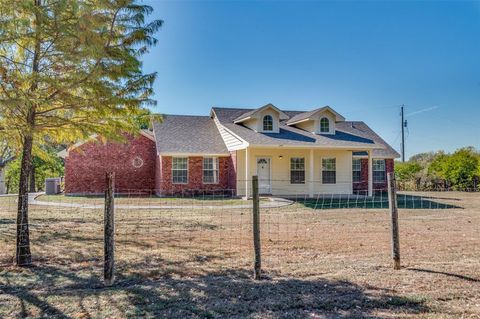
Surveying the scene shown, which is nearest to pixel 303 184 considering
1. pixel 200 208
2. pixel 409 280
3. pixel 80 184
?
pixel 200 208

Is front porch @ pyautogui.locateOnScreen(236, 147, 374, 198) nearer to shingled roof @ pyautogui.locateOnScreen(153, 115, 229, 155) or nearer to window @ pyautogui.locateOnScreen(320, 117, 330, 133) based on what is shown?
window @ pyautogui.locateOnScreen(320, 117, 330, 133)

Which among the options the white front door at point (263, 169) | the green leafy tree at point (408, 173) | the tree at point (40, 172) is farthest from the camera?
the tree at point (40, 172)

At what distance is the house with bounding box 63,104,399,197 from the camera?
65.9 ft

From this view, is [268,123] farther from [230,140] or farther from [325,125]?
[325,125]

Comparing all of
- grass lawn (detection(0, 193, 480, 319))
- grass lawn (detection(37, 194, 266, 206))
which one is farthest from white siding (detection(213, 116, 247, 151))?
→ grass lawn (detection(0, 193, 480, 319))

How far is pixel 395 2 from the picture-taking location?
45.5 ft

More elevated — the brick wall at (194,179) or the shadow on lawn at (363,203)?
the brick wall at (194,179)

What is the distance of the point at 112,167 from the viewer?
21.9 meters

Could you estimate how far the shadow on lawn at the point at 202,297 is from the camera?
12.7 feet

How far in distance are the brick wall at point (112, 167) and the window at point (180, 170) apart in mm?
2585

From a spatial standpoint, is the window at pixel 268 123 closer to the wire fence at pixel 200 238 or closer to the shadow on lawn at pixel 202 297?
the wire fence at pixel 200 238

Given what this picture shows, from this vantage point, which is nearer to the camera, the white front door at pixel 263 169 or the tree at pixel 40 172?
the white front door at pixel 263 169

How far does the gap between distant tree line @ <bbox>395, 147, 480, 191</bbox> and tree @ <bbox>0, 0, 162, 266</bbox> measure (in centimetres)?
2645

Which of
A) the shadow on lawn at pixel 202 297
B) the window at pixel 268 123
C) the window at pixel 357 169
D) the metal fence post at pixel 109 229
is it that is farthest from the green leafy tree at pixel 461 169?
the metal fence post at pixel 109 229
